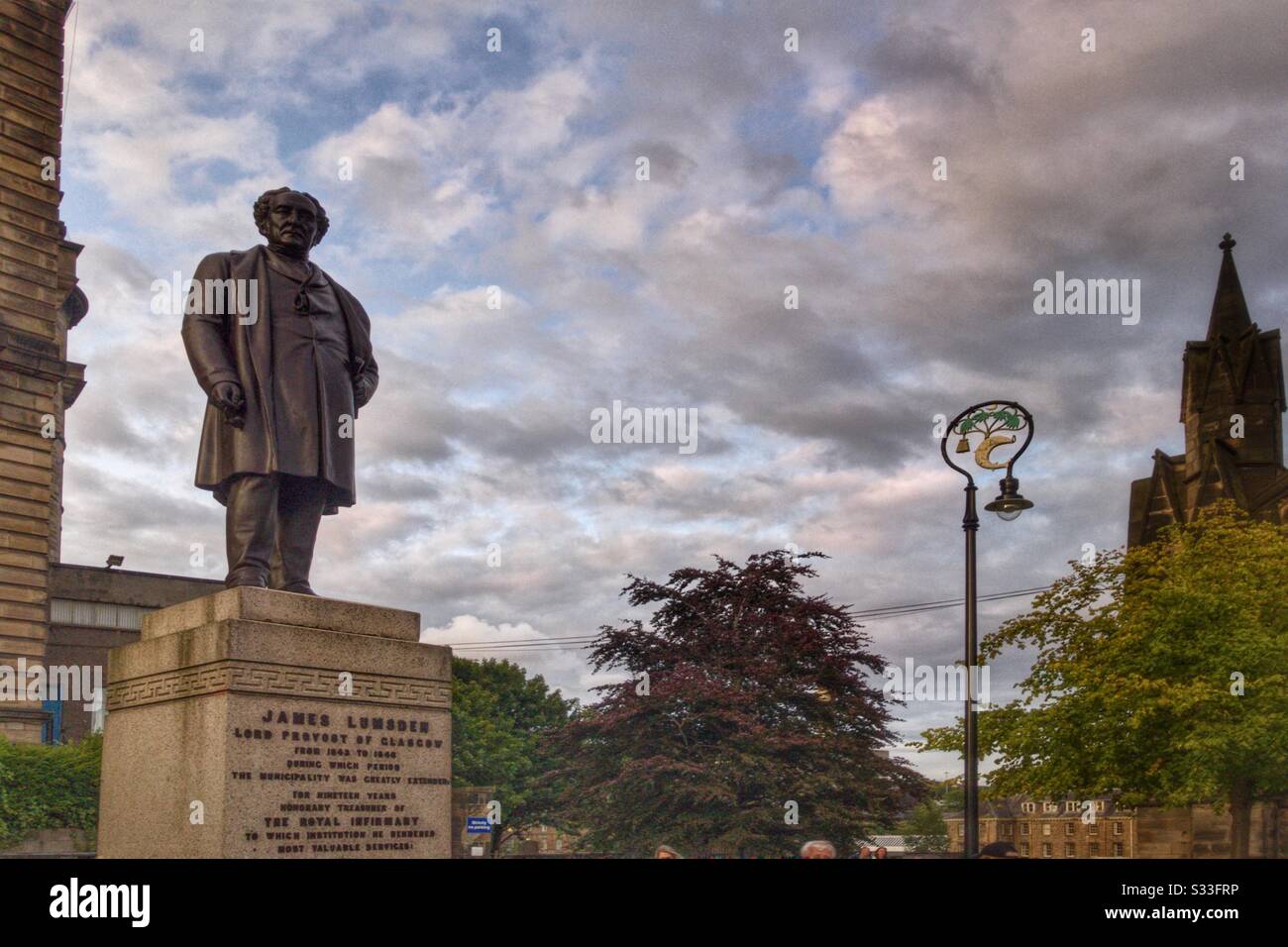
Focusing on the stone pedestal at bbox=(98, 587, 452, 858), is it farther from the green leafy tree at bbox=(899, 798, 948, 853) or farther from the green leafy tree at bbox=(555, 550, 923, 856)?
the green leafy tree at bbox=(899, 798, 948, 853)

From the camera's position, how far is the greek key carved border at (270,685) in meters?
10.3

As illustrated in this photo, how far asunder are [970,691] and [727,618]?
89.8ft

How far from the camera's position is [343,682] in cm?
1102


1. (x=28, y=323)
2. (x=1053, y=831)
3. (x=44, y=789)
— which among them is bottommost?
(x=1053, y=831)

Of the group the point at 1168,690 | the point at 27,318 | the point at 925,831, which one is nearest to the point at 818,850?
the point at 1168,690

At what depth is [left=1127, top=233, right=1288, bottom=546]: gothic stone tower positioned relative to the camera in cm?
6094

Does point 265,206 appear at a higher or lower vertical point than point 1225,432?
lower

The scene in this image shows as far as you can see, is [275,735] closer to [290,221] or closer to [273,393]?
[273,393]

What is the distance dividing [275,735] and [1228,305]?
6564 centimetres

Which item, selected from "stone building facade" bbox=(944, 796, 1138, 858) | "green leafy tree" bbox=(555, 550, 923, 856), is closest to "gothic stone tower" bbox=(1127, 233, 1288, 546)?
"green leafy tree" bbox=(555, 550, 923, 856)

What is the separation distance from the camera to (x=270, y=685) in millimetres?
10469

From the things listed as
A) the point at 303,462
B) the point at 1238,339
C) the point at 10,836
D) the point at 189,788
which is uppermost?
the point at 1238,339
